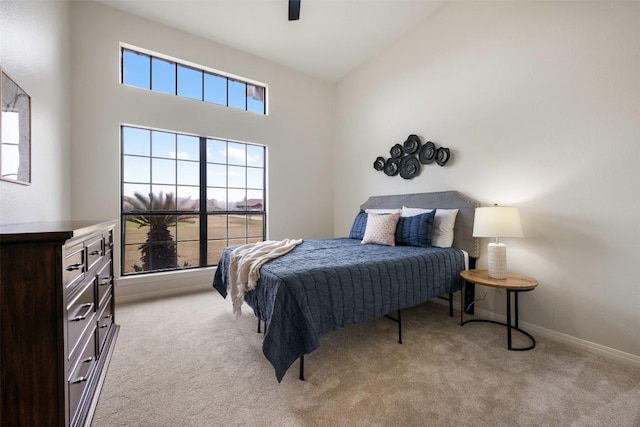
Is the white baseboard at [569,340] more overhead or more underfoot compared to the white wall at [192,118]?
more underfoot

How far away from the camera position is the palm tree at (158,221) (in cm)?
326

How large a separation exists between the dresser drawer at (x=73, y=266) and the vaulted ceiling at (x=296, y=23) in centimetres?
307

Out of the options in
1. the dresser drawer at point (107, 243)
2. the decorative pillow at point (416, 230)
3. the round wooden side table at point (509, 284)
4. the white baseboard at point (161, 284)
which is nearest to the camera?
the dresser drawer at point (107, 243)

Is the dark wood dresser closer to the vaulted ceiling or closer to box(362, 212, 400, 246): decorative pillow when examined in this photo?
box(362, 212, 400, 246): decorative pillow

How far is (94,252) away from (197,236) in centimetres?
216

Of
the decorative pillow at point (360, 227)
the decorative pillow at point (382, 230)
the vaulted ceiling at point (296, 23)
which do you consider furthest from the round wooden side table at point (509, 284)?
the vaulted ceiling at point (296, 23)

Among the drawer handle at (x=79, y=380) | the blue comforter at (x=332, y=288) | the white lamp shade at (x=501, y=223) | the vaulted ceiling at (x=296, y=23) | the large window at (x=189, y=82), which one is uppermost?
the vaulted ceiling at (x=296, y=23)

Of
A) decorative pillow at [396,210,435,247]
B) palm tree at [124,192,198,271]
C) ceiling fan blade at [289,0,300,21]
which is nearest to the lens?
ceiling fan blade at [289,0,300,21]

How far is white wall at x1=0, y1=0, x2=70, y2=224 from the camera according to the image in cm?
161

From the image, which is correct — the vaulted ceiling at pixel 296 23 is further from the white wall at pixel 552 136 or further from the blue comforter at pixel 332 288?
the blue comforter at pixel 332 288

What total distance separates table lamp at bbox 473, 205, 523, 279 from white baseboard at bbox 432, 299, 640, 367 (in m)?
0.63

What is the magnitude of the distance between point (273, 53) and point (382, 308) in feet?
12.4

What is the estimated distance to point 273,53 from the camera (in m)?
3.84

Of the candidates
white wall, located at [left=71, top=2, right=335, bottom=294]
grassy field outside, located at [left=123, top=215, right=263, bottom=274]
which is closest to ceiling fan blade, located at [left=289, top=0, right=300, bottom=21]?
white wall, located at [left=71, top=2, right=335, bottom=294]
